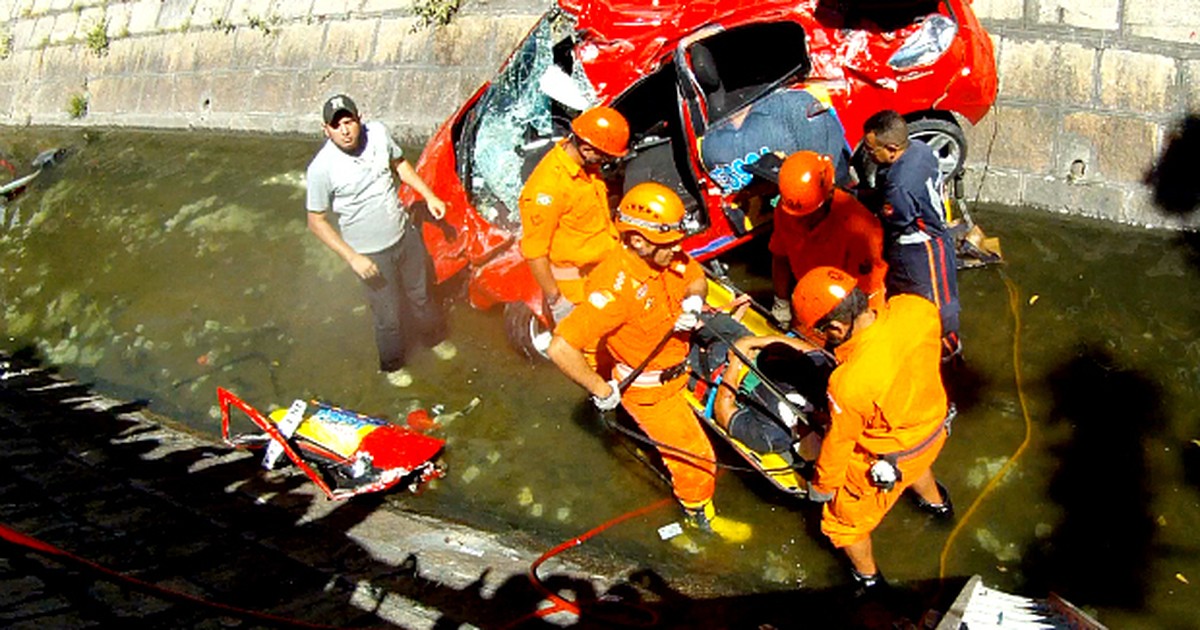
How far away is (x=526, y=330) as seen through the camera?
255 inches

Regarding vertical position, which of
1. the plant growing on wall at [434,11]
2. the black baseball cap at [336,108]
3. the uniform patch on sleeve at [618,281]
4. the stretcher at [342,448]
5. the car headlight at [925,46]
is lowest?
the stretcher at [342,448]

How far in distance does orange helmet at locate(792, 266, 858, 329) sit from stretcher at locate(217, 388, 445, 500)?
3.02m

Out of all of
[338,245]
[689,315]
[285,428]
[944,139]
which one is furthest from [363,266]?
[944,139]

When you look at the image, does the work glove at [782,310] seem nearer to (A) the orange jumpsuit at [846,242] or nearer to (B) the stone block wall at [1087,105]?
(A) the orange jumpsuit at [846,242]

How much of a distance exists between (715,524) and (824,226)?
1938mm

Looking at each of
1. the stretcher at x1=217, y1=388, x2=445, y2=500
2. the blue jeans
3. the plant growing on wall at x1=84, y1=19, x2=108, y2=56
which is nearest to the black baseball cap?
the blue jeans

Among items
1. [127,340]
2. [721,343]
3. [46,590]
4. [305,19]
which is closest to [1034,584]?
[721,343]

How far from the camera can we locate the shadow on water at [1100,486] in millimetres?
4605

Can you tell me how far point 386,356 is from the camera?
6.69m

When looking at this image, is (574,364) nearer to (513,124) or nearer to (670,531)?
(670,531)

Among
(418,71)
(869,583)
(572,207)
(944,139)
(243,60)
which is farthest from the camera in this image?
(243,60)

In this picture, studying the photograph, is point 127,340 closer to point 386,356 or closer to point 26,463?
point 26,463

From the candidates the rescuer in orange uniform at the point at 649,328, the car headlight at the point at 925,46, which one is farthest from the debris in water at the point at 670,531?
the car headlight at the point at 925,46

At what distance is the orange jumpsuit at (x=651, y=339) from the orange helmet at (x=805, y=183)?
691 millimetres
